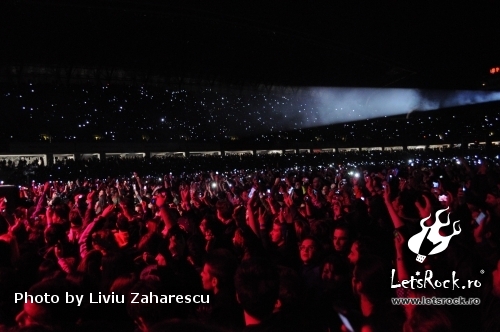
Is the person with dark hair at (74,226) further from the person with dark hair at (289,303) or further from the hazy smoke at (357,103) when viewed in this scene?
the hazy smoke at (357,103)

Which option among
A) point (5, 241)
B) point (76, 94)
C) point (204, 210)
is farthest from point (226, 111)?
point (5, 241)

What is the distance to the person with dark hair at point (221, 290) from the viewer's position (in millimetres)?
3223

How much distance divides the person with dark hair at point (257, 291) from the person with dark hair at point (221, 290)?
1.75 ft

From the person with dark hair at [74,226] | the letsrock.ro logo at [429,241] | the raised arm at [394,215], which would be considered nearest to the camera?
the letsrock.ro logo at [429,241]

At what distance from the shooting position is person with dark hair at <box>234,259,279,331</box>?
Answer: 2580mm

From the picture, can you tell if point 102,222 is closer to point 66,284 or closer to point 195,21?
point 66,284

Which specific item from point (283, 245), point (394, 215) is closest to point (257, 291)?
point (283, 245)

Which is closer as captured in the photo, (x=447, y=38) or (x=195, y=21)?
(x=447, y=38)

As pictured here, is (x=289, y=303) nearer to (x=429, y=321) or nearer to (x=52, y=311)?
(x=429, y=321)

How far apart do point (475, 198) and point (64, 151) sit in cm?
2287

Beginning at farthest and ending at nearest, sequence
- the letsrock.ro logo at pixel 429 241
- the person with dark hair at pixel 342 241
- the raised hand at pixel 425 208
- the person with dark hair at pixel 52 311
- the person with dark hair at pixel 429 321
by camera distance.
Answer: the raised hand at pixel 425 208 < the person with dark hair at pixel 342 241 < the letsrock.ro logo at pixel 429 241 < the person with dark hair at pixel 52 311 < the person with dark hair at pixel 429 321

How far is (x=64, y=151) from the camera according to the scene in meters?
25.2

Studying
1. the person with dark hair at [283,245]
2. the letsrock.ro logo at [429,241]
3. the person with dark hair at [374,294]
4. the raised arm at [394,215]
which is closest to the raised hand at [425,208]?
the raised arm at [394,215]

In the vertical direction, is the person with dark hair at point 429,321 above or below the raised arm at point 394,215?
below
